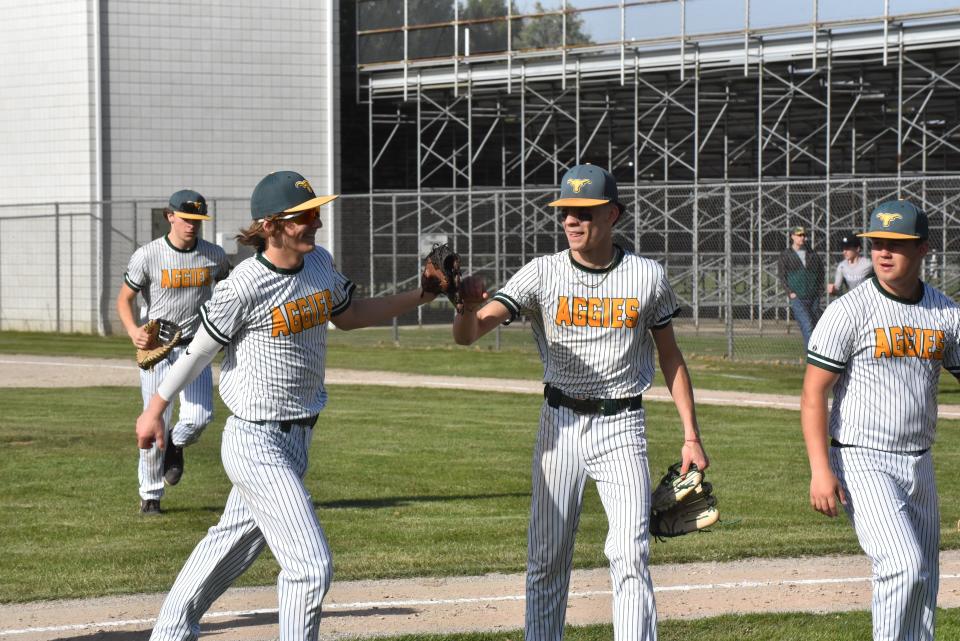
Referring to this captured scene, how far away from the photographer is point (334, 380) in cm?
2034

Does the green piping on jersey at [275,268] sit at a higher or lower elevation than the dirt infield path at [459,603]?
higher

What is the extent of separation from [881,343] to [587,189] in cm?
133

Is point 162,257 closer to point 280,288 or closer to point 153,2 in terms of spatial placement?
point 280,288

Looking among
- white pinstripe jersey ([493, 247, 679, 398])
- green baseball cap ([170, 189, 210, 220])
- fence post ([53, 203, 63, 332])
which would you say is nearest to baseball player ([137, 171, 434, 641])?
white pinstripe jersey ([493, 247, 679, 398])

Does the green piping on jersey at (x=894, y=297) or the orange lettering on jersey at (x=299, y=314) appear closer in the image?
the green piping on jersey at (x=894, y=297)

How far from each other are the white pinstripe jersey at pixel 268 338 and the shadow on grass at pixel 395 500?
4620 millimetres

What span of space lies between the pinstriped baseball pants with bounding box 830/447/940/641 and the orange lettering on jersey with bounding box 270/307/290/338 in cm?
229

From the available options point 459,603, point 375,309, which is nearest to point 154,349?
point 375,309

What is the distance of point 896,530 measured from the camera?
17.7 feet

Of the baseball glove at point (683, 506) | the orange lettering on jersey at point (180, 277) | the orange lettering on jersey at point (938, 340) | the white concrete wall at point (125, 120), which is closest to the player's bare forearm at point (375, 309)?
the baseball glove at point (683, 506)

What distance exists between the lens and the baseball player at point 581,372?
5809 millimetres

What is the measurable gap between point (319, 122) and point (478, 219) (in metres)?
4.56

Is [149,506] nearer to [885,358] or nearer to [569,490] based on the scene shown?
[569,490]

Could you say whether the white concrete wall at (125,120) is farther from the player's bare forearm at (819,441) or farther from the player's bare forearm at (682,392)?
the player's bare forearm at (819,441)
